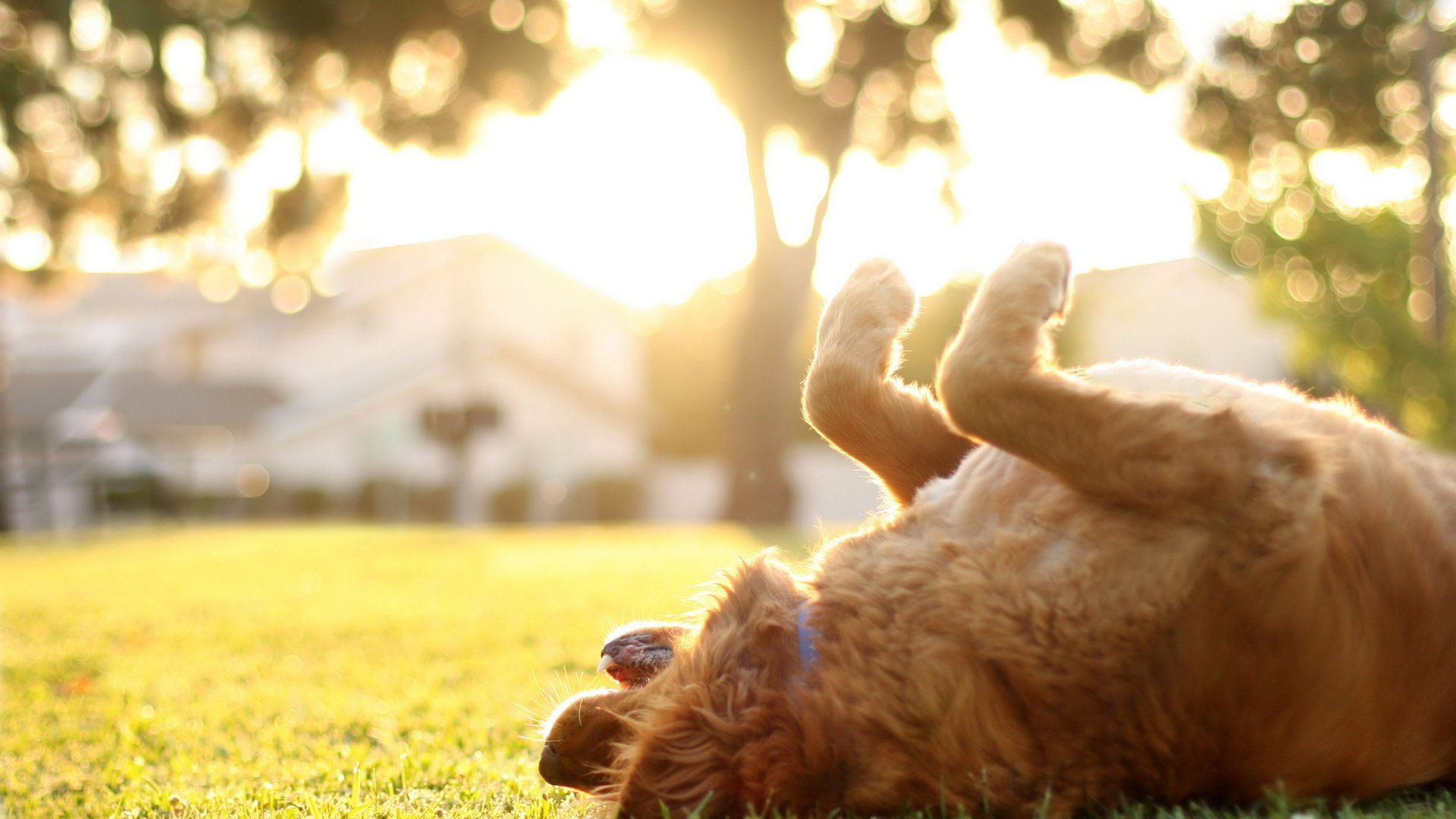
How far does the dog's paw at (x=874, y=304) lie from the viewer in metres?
2.64

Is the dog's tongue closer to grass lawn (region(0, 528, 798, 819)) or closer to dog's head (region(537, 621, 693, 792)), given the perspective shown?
dog's head (region(537, 621, 693, 792))

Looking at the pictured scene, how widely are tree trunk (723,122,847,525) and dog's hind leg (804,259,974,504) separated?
14652mm

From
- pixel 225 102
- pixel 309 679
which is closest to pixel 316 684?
pixel 309 679

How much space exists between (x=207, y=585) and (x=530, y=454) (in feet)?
82.7

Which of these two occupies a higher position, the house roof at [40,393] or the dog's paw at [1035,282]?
the house roof at [40,393]

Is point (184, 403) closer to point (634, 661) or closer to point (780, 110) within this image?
point (780, 110)

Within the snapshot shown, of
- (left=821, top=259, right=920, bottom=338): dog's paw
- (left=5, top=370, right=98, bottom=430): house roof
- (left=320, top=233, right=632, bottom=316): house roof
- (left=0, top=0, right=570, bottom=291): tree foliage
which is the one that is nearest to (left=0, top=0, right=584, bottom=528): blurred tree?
(left=0, top=0, right=570, bottom=291): tree foliage

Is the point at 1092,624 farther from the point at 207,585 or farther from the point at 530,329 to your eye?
the point at 530,329

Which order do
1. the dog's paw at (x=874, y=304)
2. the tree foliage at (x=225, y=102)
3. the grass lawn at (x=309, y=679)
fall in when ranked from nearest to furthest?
1. the dog's paw at (x=874, y=304)
2. the grass lawn at (x=309, y=679)
3. the tree foliage at (x=225, y=102)

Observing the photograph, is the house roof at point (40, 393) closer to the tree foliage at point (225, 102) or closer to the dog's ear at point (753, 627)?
the tree foliage at point (225, 102)

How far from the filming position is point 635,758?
2.04 meters

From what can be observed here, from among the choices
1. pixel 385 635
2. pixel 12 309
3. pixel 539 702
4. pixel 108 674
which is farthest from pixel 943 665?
pixel 12 309

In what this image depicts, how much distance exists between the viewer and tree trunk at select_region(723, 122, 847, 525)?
57.0 ft

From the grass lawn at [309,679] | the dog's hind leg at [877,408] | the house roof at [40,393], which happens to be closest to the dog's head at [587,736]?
the grass lawn at [309,679]
